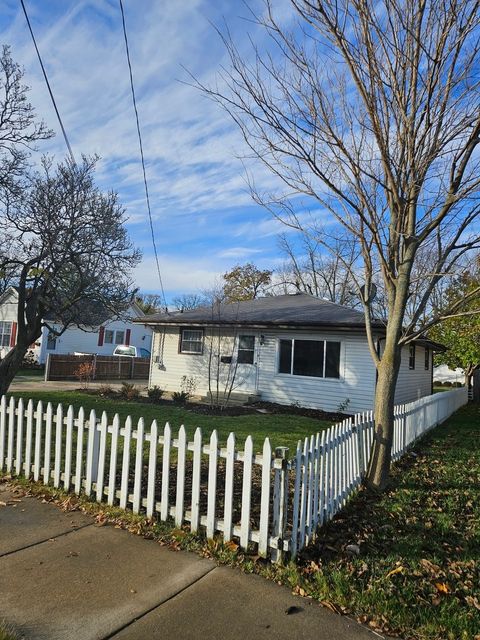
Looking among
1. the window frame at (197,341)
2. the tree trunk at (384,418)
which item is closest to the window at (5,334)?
the window frame at (197,341)

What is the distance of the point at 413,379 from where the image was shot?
58.6 ft

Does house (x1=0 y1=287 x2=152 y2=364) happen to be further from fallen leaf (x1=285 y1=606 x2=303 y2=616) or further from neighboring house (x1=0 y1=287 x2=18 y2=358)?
fallen leaf (x1=285 y1=606 x2=303 y2=616)

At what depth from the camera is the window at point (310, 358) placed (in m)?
14.1

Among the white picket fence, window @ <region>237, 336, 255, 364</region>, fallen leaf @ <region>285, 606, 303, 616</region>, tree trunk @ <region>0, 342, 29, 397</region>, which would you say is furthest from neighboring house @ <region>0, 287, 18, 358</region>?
fallen leaf @ <region>285, 606, 303, 616</region>

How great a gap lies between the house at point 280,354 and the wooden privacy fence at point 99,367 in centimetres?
534

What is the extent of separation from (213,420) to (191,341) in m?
7.09

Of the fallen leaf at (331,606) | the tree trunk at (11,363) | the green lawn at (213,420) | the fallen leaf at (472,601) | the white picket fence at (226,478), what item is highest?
the tree trunk at (11,363)

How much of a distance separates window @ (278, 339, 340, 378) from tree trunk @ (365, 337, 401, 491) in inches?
330

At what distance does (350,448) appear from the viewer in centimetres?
527

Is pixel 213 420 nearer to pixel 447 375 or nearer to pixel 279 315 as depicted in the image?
pixel 279 315

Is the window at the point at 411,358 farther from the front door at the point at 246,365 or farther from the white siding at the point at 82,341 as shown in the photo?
the white siding at the point at 82,341

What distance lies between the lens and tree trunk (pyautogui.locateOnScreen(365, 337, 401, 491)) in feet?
18.4

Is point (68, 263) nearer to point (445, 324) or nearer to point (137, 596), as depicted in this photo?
point (137, 596)

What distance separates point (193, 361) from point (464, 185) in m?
13.1
